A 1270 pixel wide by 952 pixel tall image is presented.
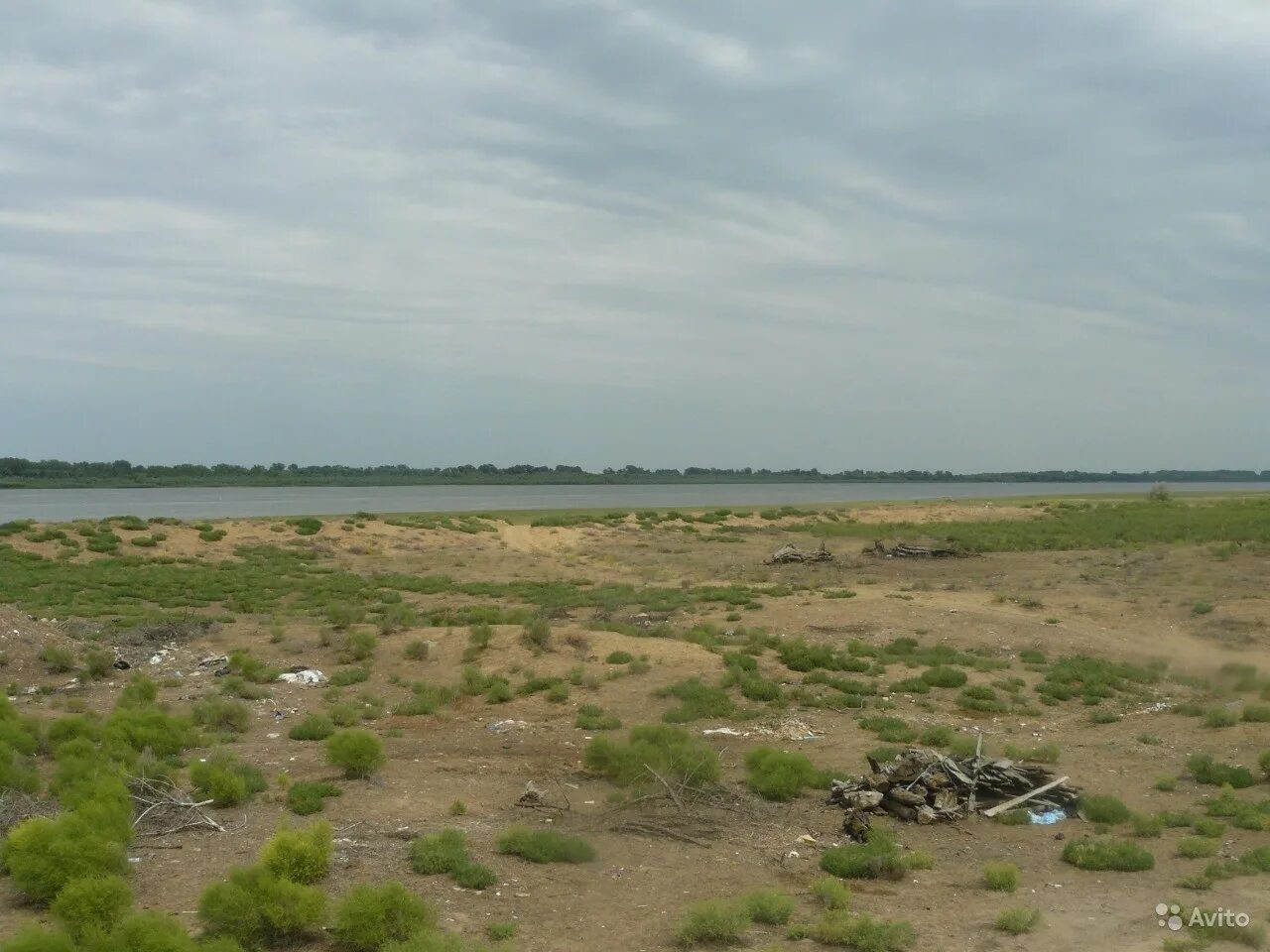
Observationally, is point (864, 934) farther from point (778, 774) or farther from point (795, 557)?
point (795, 557)

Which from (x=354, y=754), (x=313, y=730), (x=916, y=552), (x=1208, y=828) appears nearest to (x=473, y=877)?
(x=354, y=754)

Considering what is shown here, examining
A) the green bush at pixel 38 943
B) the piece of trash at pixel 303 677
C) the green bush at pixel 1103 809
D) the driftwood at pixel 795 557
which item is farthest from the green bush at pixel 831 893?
the driftwood at pixel 795 557

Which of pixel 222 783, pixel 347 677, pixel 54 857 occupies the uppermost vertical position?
pixel 54 857

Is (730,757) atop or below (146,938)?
below

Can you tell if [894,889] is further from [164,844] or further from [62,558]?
[62,558]

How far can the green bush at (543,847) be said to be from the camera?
9.62 meters

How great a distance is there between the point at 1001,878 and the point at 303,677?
492 inches

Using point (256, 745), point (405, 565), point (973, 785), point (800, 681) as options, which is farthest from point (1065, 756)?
point (405, 565)

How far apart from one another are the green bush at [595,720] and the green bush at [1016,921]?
7.45m

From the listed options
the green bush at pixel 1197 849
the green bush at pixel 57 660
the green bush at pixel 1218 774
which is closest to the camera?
the green bush at pixel 1197 849

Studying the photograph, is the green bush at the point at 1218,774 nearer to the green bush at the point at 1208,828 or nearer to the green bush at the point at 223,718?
the green bush at the point at 1208,828

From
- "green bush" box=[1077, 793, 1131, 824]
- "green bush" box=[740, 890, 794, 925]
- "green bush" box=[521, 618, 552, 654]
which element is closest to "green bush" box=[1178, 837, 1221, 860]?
"green bush" box=[1077, 793, 1131, 824]

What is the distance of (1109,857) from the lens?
970 cm

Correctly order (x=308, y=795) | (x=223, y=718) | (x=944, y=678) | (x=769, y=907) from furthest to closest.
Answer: (x=944, y=678) < (x=223, y=718) < (x=308, y=795) < (x=769, y=907)
